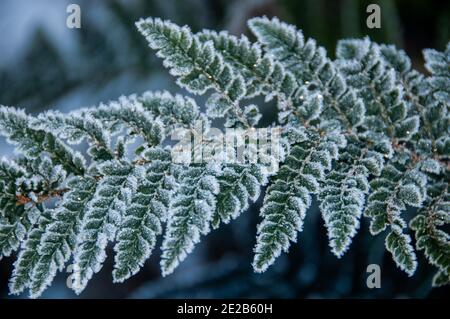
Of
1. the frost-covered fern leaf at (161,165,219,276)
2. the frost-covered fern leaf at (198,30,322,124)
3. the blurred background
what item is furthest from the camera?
the blurred background

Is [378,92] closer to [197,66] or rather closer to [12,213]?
[197,66]

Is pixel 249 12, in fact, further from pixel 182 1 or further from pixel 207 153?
pixel 207 153

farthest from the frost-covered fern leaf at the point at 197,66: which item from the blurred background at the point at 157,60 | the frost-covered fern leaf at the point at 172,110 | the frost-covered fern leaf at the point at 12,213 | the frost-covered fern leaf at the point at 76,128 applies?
the blurred background at the point at 157,60

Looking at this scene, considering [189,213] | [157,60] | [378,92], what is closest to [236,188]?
[189,213]

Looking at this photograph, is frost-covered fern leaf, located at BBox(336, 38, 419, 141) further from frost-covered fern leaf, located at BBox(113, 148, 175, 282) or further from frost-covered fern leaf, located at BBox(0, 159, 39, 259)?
frost-covered fern leaf, located at BBox(0, 159, 39, 259)

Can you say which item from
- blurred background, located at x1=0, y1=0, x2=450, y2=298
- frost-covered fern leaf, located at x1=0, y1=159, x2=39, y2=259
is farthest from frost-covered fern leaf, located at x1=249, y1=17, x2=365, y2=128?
blurred background, located at x1=0, y1=0, x2=450, y2=298
